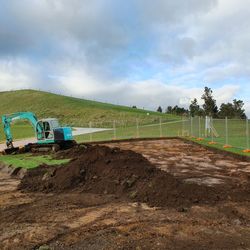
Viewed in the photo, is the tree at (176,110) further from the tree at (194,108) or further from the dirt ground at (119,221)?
the dirt ground at (119,221)

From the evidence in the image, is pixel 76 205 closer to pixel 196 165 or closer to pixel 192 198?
pixel 192 198

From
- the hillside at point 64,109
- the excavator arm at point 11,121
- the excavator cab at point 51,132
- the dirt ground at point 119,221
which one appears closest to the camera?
the dirt ground at point 119,221

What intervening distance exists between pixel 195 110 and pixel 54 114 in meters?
31.6

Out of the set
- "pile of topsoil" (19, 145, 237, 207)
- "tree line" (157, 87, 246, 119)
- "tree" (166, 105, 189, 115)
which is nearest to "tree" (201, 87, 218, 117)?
"tree line" (157, 87, 246, 119)

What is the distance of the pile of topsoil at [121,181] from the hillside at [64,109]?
192ft

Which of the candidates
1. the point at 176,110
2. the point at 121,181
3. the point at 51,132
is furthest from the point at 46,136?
the point at 176,110

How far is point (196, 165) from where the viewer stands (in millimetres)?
17109

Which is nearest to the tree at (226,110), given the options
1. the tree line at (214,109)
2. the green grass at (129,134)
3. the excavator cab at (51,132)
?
the tree line at (214,109)

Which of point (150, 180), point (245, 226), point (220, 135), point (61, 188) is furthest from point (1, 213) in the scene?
point (220, 135)

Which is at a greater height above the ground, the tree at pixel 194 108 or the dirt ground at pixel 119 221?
the tree at pixel 194 108

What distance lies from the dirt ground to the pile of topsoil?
0.14 m

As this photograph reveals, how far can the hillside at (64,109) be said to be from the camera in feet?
275

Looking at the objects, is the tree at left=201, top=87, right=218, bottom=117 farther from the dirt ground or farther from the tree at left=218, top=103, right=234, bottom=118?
the dirt ground

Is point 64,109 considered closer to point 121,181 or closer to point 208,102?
point 208,102
